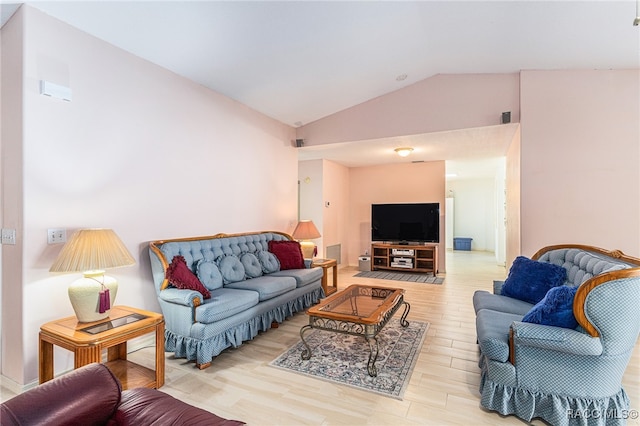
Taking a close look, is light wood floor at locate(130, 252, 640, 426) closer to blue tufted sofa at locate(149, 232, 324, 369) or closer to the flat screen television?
blue tufted sofa at locate(149, 232, 324, 369)

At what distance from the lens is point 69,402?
108 centimetres

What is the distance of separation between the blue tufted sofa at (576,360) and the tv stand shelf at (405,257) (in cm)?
458

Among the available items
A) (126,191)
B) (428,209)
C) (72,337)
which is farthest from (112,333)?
(428,209)

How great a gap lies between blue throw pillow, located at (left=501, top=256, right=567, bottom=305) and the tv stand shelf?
3.49m

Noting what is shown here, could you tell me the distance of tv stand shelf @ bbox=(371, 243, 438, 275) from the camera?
6.58 metres

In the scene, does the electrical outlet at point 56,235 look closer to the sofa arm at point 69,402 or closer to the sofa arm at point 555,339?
the sofa arm at point 69,402

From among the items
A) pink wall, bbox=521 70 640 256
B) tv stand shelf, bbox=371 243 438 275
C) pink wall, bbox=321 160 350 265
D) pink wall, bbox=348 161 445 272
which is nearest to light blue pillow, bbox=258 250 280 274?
pink wall, bbox=321 160 350 265

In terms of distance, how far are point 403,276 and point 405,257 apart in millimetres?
538

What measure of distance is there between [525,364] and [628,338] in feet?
1.91

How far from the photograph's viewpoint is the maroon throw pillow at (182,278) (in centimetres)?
280

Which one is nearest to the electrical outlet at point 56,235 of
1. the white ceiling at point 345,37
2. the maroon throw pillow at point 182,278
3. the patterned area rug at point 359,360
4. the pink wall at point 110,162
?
the pink wall at point 110,162

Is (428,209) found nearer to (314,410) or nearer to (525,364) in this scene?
(525,364)

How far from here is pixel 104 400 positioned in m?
1.16

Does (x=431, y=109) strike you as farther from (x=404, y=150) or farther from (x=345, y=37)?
(x=345, y=37)
